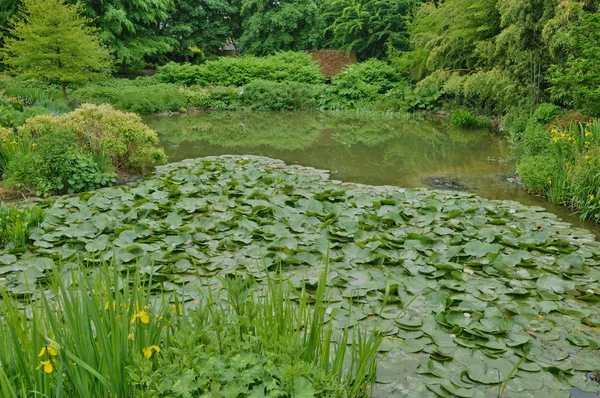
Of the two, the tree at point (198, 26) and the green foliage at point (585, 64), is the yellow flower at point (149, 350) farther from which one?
the tree at point (198, 26)

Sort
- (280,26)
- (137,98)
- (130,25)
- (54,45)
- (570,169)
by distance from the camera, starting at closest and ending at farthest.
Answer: (570,169) → (54,45) → (137,98) → (130,25) → (280,26)

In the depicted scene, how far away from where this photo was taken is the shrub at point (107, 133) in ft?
20.5

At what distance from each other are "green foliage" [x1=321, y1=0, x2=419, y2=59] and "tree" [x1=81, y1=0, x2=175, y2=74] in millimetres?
8370

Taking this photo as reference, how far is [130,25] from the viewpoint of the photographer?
2128 centimetres

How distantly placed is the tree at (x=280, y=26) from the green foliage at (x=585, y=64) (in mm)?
18265

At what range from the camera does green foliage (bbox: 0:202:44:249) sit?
3873 millimetres

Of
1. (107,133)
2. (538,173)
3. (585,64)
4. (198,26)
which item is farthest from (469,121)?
(198,26)

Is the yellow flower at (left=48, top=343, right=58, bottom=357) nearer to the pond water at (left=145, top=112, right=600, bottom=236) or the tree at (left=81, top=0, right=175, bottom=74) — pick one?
the pond water at (left=145, top=112, right=600, bottom=236)

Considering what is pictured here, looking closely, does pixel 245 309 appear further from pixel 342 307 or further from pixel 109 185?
pixel 109 185

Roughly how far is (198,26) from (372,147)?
19.2 m

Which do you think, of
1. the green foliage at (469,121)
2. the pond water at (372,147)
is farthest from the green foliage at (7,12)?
the green foliage at (469,121)

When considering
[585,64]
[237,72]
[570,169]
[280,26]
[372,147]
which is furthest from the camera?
[280,26]

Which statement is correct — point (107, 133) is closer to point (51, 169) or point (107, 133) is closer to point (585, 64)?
point (51, 169)

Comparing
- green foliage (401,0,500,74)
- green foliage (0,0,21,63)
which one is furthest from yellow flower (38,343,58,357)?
green foliage (0,0,21,63)
